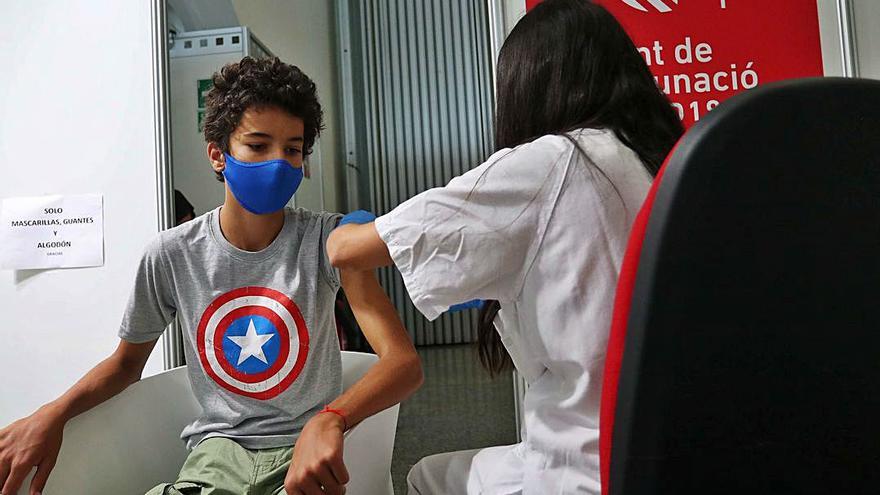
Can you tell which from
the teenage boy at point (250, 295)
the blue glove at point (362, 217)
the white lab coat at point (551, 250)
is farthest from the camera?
the teenage boy at point (250, 295)

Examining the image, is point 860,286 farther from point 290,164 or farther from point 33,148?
point 33,148

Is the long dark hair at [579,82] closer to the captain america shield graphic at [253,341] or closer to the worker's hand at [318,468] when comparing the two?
the worker's hand at [318,468]

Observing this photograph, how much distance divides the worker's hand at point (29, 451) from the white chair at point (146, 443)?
0.02 m

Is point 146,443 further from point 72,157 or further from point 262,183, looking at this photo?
point 72,157

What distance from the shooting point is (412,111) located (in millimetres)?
3740

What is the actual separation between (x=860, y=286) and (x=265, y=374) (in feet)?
3.10

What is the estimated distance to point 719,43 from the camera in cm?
190

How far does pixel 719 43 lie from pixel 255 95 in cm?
138

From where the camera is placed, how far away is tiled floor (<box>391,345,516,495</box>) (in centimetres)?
228

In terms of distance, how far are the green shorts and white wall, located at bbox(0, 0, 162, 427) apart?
92 centimetres

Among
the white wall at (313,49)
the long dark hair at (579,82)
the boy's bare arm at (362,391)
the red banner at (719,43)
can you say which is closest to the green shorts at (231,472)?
the boy's bare arm at (362,391)

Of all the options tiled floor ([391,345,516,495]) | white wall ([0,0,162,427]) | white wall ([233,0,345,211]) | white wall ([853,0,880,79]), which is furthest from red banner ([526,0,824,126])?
white wall ([0,0,162,427])

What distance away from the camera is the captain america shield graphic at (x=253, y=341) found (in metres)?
1.18

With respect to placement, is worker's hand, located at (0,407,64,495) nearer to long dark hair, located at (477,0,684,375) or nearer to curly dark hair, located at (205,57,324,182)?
Answer: curly dark hair, located at (205,57,324,182)
